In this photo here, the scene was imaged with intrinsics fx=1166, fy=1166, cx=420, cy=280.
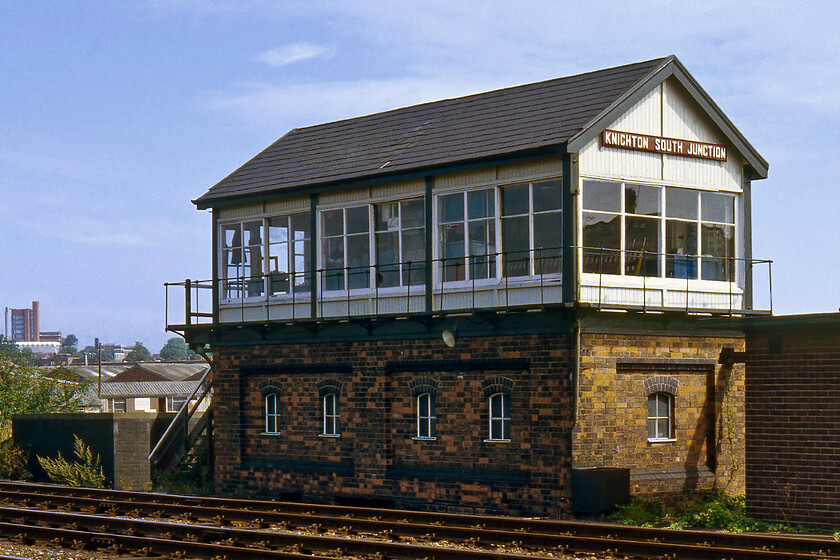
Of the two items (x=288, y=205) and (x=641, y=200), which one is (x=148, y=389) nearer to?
(x=288, y=205)

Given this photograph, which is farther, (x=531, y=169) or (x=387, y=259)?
(x=387, y=259)

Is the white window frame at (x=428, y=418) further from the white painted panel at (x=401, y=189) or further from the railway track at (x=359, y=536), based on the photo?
the white painted panel at (x=401, y=189)

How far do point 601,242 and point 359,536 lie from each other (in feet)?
22.6

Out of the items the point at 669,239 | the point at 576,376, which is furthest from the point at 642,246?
the point at 576,376

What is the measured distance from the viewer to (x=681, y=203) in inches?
858

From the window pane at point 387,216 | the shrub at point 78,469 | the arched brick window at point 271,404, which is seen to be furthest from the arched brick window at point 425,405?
the shrub at point 78,469

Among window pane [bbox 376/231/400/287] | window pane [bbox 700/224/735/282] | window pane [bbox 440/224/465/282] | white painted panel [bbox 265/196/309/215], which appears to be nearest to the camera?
window pane [bbox 440/224/465/282]

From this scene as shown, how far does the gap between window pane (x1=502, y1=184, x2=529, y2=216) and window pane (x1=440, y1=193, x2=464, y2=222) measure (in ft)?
3.00

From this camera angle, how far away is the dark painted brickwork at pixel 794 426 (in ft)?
58.0

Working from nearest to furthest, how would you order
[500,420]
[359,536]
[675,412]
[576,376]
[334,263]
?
[359,536] → [576,376] → [500,420] → [675,412] → [334,263]

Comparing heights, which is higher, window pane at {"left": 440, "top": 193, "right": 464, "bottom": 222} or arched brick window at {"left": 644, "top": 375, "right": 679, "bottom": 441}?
window pane at {"left": 440, "top": 193, "right": 464, "bottom": 222}

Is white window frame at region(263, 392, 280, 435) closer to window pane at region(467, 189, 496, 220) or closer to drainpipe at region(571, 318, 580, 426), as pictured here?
window pane at region(467, 189, 496, 220)

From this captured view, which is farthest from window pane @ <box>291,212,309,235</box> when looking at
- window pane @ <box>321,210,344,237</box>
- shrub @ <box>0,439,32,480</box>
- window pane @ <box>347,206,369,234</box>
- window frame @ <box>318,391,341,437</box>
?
shrub @ <box>0,439,32,480</box>

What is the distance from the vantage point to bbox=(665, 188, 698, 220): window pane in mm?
21578
